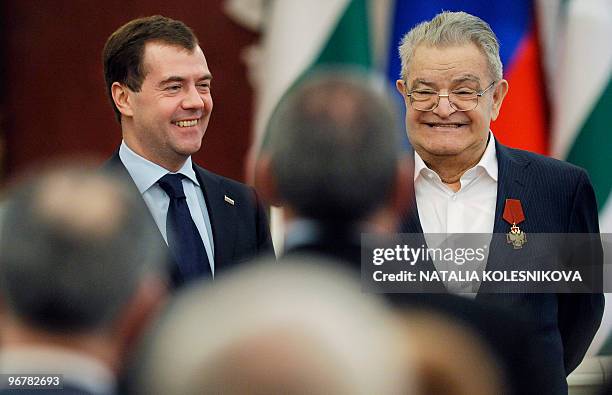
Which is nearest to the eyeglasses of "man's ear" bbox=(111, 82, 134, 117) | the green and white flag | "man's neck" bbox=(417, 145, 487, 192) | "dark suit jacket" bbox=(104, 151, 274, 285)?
"man's neck" bbox=(417, 145, 487, 192)

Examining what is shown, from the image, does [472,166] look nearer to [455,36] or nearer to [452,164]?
[452,164]

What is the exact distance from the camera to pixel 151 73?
8.35 feet

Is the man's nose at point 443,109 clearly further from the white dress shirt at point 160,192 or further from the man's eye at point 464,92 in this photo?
the white dress shirt at point 160,192

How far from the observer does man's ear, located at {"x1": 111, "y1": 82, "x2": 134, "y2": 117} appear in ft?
8.48

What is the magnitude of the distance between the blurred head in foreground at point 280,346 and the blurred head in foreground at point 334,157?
0.37 meters

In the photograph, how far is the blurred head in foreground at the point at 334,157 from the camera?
1.40m

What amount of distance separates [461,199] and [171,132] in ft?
2.37

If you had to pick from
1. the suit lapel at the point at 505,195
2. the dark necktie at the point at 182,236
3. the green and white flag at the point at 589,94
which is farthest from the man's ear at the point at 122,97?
the green and white flag at the point at 589,94

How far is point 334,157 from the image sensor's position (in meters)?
1.40

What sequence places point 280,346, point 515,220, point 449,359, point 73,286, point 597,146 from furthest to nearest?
1. point 597,146
2. point 515,220
3. point 73,286
4. point 449,359
5. point 280,346

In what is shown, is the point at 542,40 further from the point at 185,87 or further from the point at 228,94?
the point at 185,87

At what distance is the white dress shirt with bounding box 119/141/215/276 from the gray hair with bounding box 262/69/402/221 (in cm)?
102

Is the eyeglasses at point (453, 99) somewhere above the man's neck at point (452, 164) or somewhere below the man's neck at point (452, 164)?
above

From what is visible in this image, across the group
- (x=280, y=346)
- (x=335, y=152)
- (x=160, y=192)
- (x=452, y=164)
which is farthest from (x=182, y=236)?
(x=280, y=346)
